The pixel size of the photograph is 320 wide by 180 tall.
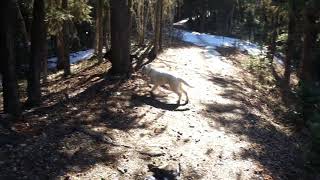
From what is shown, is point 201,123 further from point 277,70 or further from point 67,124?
point 277,70

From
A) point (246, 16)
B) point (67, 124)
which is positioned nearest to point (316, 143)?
point (67, 124)

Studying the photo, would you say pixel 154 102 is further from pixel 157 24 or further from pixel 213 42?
pixel 213 42

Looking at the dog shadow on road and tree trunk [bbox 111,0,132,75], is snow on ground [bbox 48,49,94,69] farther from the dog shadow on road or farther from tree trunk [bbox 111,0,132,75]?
the dog shadow on road

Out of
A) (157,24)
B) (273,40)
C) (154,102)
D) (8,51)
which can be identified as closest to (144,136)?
(154,102)

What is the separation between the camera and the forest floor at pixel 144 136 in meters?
7.95

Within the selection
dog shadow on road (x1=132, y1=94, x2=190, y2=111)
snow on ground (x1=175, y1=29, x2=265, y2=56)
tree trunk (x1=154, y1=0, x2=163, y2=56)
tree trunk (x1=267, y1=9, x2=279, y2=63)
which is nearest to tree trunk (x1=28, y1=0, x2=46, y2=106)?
dog shadow on road (x1=132, y1=94, x2=190, y2=111)

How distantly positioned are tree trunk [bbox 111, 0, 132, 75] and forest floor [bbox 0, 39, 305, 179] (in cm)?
55

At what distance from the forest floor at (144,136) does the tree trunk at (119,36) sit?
55 centimetres

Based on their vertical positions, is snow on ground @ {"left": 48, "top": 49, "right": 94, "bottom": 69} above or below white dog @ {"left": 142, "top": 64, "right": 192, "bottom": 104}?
below

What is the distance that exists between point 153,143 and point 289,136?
4.38 metres

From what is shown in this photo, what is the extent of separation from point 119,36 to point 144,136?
16.9 ft

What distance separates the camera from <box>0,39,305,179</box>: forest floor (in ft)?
26.1

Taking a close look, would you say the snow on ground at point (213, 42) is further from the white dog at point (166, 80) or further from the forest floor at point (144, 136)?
the white dog at point (166, 80)

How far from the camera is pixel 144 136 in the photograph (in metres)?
9.63
